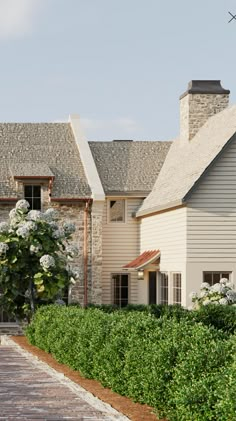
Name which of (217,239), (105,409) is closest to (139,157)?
(217,239)

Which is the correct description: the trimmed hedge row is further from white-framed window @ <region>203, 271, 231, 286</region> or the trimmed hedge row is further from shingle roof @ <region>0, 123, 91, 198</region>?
shingle roof @ <region>0, 123, 91, 198</region>

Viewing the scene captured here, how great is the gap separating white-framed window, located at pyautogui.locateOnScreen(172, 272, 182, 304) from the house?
0.10ft

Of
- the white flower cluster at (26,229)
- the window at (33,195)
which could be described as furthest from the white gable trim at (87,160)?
the white flower cluster at (26,229)

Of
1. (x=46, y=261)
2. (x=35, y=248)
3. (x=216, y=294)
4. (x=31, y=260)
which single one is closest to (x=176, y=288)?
(x=216, y=294)

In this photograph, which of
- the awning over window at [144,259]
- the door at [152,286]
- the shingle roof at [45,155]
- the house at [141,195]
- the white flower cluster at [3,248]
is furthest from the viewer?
the shingle roof at [45,155]

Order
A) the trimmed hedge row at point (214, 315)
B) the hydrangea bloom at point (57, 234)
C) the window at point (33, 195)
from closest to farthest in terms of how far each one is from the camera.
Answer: the trimmed hedge row at point (214, 315) < the hydrangea bloom at point (57, 234) < the window at point (33, 195)

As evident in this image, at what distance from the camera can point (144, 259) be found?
3100cm

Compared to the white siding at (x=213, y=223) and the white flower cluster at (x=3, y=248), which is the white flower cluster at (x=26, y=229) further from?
the white siding at (x=213, y=223)

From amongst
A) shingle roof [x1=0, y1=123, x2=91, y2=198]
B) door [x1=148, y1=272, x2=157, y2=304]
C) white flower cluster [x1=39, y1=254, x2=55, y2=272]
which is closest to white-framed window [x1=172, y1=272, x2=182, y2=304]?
door [x1=148, y1=272, x2=157, y2=304]

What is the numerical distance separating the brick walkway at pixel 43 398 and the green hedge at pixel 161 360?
1.81 feet

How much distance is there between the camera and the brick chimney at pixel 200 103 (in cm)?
3250

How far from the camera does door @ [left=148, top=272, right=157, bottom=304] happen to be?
106 feet

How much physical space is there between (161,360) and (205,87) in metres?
22.2

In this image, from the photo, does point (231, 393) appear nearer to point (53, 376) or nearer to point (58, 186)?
point (53, 376)
